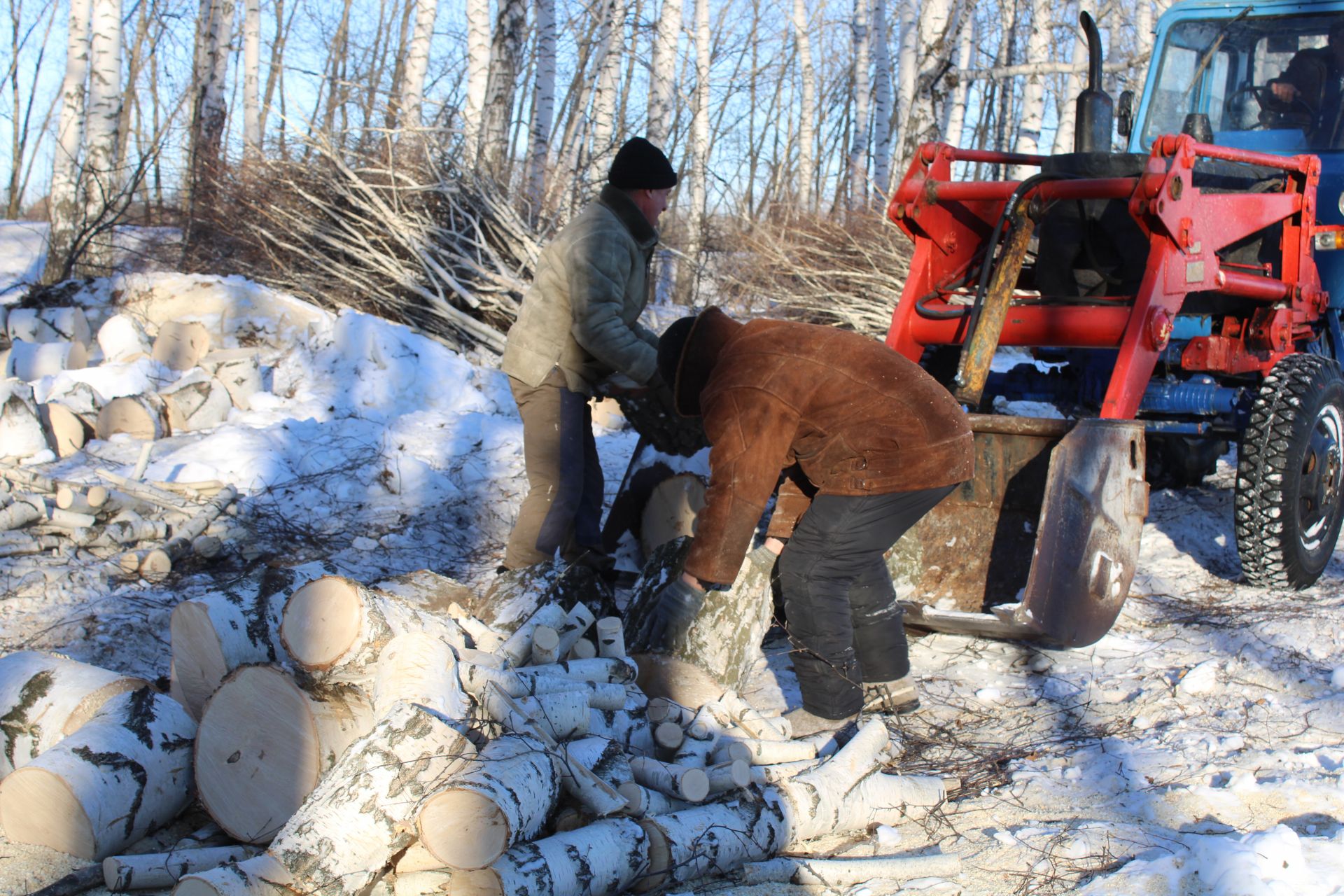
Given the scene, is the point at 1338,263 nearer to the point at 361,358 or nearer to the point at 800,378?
the point at 800,378

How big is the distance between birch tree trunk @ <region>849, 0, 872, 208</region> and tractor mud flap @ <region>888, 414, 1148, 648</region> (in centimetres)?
864

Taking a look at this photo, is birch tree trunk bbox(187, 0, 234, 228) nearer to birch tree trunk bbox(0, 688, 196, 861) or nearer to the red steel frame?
the red steel frame

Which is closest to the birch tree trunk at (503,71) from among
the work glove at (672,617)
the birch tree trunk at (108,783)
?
the work glove at (672,617)

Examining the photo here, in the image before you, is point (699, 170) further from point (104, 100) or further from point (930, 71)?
point (104, 100)

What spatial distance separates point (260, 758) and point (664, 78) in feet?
33.8

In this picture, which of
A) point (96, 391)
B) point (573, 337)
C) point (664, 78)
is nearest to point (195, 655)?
point (573, 337)

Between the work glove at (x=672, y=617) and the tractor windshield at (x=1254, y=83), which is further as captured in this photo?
the tractor windshield at (x=1254, y=83)

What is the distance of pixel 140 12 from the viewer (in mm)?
22562

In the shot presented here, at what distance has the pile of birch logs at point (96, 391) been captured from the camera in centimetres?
651

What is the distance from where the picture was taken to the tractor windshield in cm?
591

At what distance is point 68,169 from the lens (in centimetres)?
1028

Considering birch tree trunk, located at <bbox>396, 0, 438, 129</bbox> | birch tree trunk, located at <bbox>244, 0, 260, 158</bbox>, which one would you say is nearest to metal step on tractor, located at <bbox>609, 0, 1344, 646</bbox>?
birch tree trunk, located at <bbox>396, 0, 438, 129</bbox>

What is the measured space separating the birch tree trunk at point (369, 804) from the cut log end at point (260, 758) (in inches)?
10.4

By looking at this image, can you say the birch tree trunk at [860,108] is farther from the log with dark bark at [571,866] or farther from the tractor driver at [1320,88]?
the log with dark bark at [571,866]
